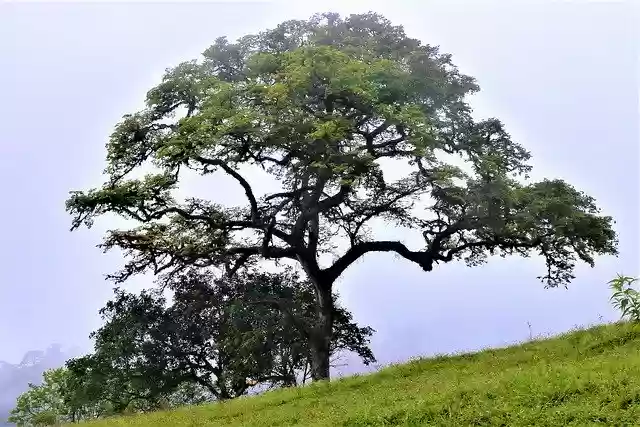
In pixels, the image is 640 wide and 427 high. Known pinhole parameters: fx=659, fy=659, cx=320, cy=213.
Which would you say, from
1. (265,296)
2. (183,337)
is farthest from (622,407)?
(183,337)

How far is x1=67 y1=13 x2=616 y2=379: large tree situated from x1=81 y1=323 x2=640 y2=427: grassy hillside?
5.57m

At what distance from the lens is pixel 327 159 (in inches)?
703

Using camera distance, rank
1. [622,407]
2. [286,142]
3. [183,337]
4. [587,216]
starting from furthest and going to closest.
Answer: [183,337] → [587,216] → [286,142] → [622,407]

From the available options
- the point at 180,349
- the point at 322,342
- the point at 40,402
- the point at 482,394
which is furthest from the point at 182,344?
the point at 482,394

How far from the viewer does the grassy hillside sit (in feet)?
30.7

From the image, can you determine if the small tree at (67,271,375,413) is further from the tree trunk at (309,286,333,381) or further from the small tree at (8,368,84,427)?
the small tree at (8,368,84,427)

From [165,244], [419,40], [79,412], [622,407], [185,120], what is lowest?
[622,407]

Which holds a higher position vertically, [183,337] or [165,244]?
[165,244]

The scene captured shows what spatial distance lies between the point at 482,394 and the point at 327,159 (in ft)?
29.1

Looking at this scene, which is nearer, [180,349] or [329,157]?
[329,157]

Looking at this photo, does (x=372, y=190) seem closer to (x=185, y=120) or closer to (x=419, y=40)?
(x=419, y=40)

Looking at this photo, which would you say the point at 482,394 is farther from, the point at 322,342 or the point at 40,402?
the point at 40,402

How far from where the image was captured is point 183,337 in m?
27.7

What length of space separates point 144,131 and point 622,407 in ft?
55.1
